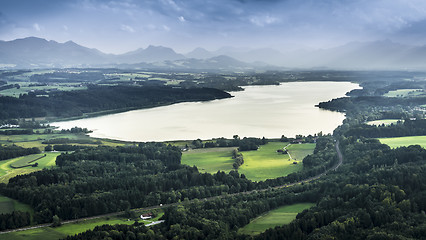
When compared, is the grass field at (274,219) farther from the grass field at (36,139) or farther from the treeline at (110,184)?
the grass field at (36,139)

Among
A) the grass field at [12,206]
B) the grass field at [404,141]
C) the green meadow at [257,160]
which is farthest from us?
the grass field at [404,141]

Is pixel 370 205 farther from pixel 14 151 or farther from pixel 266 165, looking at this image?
pixel 14 151

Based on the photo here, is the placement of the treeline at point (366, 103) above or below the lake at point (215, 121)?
above

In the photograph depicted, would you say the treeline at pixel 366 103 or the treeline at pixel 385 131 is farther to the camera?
the treeline at pixel 366 103

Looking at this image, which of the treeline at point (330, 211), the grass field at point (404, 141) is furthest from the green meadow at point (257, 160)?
the grass field at point (404, 141)

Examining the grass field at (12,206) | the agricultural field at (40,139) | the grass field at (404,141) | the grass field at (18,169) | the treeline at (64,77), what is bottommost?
the grass field at (12,206)

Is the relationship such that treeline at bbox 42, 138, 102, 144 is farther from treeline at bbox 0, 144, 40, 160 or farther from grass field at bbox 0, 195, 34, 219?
grass field at bbox 0, 195, 34, 219

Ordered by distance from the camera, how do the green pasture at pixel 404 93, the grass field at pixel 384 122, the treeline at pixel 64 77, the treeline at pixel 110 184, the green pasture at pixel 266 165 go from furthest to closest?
the treeline at pixel 64 77 → the green pasture at pixel 404 93 → the grass field at pixel 384 122 → the green pasture at pixel 266 165 → the treeline at pixel 110 184

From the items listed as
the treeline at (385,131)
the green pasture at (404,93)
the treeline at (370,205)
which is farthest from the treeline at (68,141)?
the green pasture at (404,93)

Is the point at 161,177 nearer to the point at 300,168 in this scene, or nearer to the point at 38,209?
the point at 38,209
